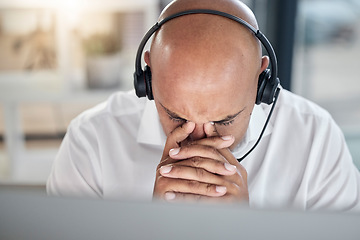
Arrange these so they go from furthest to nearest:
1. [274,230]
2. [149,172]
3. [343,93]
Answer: [343,93], [149,172], [274,230]

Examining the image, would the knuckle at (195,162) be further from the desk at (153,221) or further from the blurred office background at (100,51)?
the blurred office background at (100,51)

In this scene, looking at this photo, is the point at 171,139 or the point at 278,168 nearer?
the point at 171,139

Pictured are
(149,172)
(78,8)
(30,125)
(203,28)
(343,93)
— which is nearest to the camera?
(203,28)

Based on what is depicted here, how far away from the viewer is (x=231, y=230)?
33cm

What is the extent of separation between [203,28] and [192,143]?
0.26m

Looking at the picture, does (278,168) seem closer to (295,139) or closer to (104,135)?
(295,139)

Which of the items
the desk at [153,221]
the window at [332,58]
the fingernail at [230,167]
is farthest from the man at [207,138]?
the window at [332,58]

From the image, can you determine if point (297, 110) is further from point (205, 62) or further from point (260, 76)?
point (205, 62)

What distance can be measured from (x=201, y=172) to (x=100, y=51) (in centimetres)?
184

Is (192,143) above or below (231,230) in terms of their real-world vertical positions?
below

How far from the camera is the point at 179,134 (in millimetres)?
1033

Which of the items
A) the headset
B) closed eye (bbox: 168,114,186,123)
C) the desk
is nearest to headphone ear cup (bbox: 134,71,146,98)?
the headset

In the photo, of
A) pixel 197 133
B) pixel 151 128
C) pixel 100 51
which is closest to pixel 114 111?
pixel 151 128

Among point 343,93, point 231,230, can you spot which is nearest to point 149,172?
point 231,230
